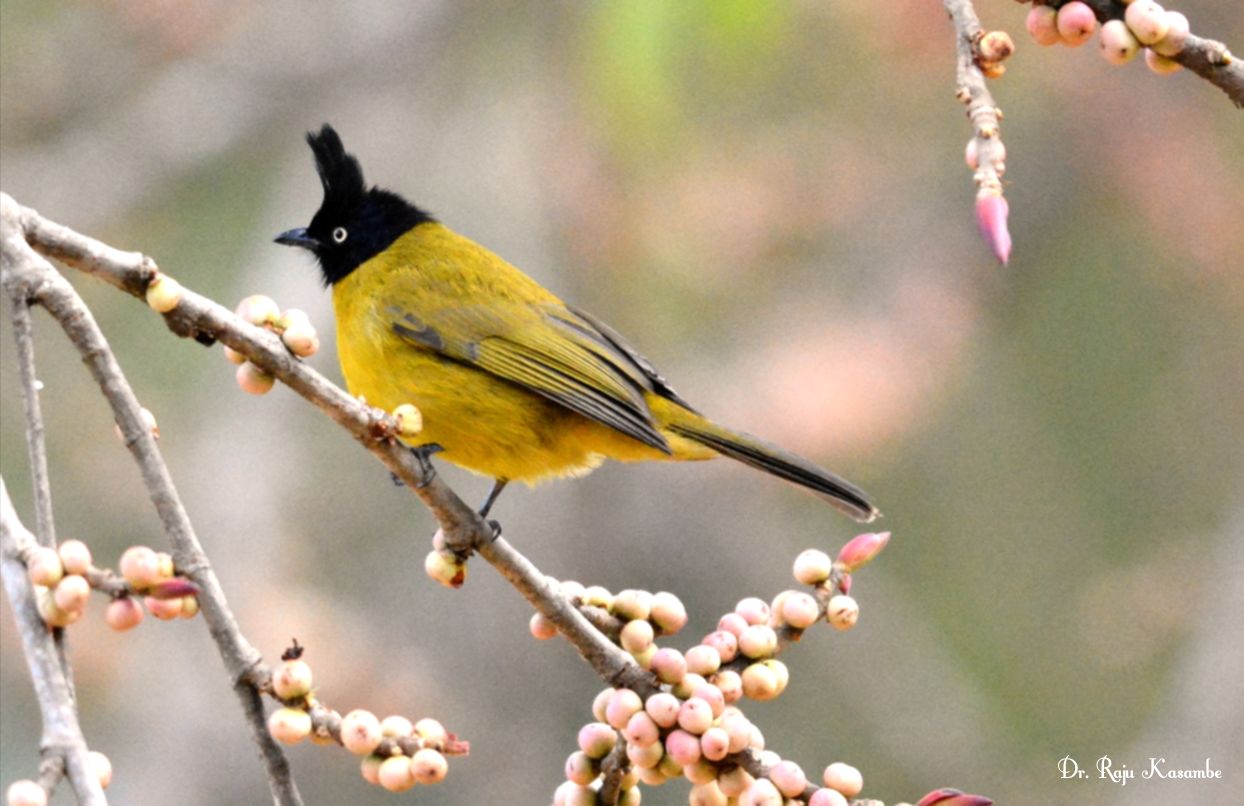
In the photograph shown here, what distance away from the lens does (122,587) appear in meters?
1.51

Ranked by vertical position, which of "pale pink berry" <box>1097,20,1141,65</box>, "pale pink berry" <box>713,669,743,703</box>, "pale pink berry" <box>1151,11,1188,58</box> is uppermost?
"pale pink berry" <box>1097,20,1141,65</box>

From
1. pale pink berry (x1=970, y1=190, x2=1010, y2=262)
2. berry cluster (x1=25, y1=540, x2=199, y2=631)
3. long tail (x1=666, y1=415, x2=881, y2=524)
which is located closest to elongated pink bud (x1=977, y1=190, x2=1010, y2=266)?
pale pink berry (x1=970, y1=190, x2=1010, y2=262)

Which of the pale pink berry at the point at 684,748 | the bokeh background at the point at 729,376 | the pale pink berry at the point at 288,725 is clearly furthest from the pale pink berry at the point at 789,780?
the bokeh background at the point at 729,376

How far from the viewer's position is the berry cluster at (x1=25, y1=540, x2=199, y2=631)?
4.69 ft

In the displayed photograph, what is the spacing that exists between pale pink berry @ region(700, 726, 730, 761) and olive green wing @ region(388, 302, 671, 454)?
1540mm

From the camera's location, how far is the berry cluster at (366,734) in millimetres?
1640

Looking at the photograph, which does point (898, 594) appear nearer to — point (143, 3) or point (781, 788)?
point (143, 3)

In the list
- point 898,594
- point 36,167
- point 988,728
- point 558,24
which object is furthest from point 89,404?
point 988,728

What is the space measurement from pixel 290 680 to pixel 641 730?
0.49 m

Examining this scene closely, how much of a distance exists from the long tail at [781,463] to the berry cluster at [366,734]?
1.67m

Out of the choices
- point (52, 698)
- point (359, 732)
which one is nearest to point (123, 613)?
point (52, 698)

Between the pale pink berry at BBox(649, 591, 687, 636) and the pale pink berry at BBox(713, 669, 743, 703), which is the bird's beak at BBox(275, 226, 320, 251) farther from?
the pale pink berry at BBox(713, 669, 743, 703)

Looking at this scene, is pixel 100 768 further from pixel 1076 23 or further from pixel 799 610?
pixel 1076 23

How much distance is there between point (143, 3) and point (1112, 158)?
3.97 m
